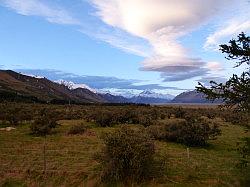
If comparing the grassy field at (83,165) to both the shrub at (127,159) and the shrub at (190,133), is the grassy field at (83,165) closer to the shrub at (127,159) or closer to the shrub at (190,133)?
the shrub at (127,159)

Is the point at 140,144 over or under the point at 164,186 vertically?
over

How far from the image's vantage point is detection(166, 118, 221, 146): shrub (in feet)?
120

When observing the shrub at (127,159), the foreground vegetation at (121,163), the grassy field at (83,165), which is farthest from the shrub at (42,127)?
the shrub at (127,159)

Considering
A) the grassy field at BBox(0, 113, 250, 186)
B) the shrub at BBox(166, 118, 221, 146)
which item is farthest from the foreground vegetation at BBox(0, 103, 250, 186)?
the shrub at BBox(166, 118, 221, 146)

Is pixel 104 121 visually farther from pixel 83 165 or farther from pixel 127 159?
pixel 127 159

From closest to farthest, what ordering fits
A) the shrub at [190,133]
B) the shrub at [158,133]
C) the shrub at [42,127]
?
1. the shrub at [190,133]
2. the shrub at [158,133]
3. the shrub at [42,127]

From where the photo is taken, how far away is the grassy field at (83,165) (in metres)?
23.4

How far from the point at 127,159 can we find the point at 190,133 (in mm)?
14512

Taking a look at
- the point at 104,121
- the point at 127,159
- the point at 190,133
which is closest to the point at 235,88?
the point at 127,159

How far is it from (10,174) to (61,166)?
10.2ft

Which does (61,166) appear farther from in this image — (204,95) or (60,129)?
(60,129)

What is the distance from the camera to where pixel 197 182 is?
22.9 metres

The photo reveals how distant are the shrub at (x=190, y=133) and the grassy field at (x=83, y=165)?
1.20 metres

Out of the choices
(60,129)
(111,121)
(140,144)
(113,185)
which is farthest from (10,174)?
(111,121)
